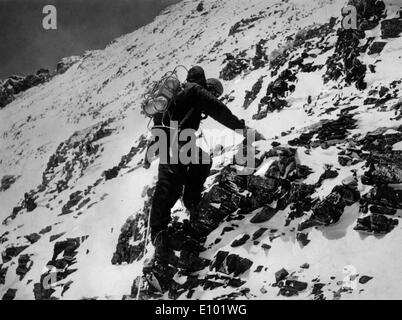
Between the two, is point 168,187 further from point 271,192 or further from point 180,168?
point 271,192

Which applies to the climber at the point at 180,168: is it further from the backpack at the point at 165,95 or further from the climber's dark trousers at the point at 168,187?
the backpack at the point at 165,95

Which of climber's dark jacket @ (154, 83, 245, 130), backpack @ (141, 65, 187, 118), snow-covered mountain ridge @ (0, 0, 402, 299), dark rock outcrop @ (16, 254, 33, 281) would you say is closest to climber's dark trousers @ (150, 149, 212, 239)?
snow-covered mountain ridge @ (0, 0, 402, 299)

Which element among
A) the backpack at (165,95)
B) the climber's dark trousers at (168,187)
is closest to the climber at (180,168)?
the climber's dark trousers at (168,187)

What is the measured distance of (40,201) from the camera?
64.9 feet

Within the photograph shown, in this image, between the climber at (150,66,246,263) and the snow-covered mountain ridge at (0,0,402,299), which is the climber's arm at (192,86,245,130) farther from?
the snow-covered mountain ridge at (0,0,402,299)

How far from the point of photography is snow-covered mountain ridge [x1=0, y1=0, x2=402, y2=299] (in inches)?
202

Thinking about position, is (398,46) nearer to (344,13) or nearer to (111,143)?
(344,13)

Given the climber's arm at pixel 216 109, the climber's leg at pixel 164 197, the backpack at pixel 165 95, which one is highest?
the backpack at pixel 165 95

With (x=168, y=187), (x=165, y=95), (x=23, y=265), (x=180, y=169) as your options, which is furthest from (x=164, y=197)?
(x=23, y=265)

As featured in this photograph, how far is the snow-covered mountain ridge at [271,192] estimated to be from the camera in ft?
16.8

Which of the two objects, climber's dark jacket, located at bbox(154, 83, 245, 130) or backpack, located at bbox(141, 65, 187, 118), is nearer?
climber's dark jacket, located at bbox(154, 83, 245, 130)

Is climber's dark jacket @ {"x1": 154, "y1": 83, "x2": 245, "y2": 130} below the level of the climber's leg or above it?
above

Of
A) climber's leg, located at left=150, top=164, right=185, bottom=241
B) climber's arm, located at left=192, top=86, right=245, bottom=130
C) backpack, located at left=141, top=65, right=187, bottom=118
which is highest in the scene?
backpack, located at left=141, top=65, right=187, bottom=118

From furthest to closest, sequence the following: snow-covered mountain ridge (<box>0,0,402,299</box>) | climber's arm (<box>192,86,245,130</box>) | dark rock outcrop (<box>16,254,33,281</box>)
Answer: dark rock outcrop (<box>16,254,33,281</box>)
climber's arm (<box>192,86,245,130</box>)
snow-covered mountain ridge (<box>0,0,402,299</box>)
